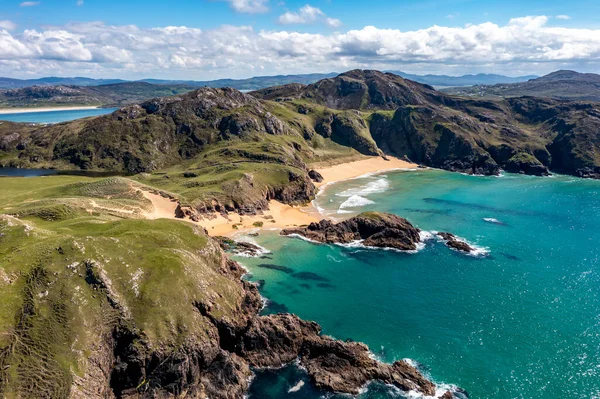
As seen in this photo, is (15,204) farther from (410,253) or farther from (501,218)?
(501,218)

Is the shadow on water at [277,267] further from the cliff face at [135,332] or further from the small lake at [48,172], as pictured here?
the small lake at [48,172]

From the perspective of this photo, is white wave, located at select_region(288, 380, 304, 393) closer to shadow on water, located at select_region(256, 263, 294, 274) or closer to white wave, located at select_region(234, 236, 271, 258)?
shadow on water, located at select_region(256, 263, 294, 274)

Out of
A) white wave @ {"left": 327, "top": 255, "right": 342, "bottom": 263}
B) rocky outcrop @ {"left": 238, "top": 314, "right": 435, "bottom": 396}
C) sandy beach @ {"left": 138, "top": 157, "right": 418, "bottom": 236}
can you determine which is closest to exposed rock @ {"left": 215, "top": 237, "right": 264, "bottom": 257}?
sandy beach @ {"left": 138, "top": 157, "right": 418, "bottom": 236}

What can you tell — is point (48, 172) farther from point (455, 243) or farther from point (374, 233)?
point (455, 243)

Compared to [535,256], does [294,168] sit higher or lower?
higher

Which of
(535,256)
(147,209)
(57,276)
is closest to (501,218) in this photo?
(535,256)

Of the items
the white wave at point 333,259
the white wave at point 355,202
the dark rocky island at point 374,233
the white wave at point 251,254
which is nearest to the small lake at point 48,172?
the white wave at point 251,254
